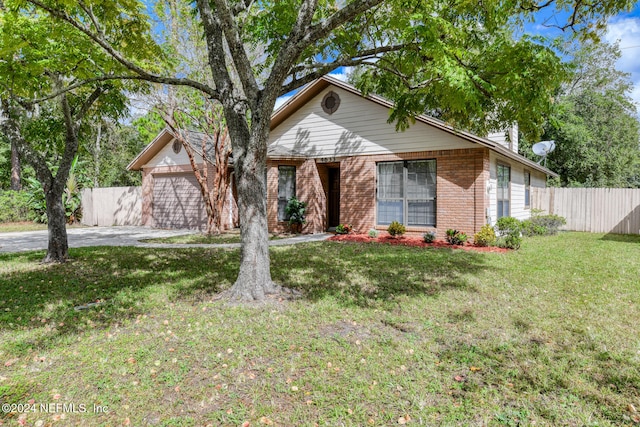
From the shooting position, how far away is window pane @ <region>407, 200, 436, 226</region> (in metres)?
11.6

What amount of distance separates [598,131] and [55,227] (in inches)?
1209

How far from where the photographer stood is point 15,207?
18.8m

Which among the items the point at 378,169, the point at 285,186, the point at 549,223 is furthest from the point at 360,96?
the point at 549,223

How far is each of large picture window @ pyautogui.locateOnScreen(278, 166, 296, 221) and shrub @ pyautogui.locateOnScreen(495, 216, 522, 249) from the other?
7639 mm

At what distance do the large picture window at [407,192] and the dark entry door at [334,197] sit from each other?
96.6 inches

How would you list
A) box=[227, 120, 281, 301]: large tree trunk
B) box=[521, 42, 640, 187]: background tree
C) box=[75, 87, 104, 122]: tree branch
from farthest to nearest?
box=[521, 42, 640, 187]: background tree < box=[75, 87, 104, 122]: tree branch < box=[227, 120, 281, 301]: large tree trunk

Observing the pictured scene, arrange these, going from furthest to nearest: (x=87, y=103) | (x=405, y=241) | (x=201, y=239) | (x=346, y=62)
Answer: (x=201, y=239) → (x=405, y=241) → (x=87, y=103) → (x=346, y=62)

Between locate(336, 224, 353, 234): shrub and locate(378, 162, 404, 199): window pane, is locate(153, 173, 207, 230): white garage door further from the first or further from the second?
locate(378, 162, 404, 199): window pane

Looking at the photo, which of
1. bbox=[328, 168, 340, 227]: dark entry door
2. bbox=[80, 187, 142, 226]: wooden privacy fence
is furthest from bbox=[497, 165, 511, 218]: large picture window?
bbox=[80, 187, 142, 226]: wooden privacy fence

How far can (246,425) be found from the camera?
101 inches

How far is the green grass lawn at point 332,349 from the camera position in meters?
2.76

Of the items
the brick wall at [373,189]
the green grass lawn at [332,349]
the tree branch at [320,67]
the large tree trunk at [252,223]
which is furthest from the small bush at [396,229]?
the large tree trunk at [252,223]

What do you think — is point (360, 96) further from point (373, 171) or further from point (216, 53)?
point (216, 53)

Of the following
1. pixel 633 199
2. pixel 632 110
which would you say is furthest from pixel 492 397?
pixel 632 110
